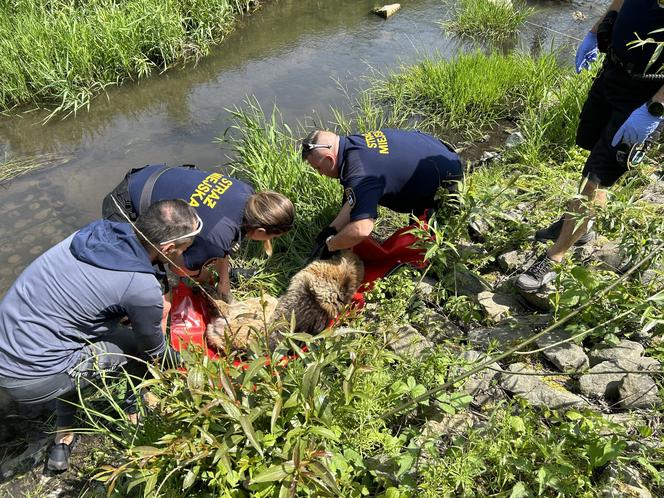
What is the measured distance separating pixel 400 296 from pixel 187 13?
6.65 metres

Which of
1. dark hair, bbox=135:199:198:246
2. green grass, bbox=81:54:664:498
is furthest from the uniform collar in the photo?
dark hair, bbox=135:199:198:246

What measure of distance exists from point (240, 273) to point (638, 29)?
320 cm

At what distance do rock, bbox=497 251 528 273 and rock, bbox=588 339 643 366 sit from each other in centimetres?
98

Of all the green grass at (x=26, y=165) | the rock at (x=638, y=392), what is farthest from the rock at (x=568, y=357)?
the green grass at (x=26, y=165)

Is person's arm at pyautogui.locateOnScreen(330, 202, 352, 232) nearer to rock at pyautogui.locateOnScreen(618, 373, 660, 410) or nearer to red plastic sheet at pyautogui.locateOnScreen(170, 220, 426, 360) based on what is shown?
red plastic sheet at pyautogui.locateOnScreen(170, 220, 426, 360)

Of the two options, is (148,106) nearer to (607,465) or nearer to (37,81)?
(37,81)

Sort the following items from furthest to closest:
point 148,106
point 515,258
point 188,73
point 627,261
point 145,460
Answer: point 188,73 → point 148,106 → point 515,258 → point 627,261 → point 145,460

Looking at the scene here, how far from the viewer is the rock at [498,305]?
287cm

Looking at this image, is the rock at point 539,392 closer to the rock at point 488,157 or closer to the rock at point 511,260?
the rock at point 511,260

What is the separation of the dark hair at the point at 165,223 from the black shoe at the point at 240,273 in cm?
156

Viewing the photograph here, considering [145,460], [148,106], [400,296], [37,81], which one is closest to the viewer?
[145,460]

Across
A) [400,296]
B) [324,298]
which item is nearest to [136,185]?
[324,298]

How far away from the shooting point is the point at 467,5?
848 cm

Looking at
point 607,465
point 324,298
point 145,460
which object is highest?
point 145,460
